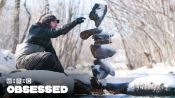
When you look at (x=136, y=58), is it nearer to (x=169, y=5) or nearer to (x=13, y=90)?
(x=169, y=5)

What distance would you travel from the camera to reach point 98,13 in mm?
4363

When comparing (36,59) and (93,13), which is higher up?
(93,13)

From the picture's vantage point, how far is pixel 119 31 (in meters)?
4.35

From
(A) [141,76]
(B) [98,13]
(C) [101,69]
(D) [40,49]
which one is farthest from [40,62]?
(A) [141,76]

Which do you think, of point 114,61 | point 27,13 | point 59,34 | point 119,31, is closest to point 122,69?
point 114,61

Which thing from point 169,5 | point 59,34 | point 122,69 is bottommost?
point 122,69

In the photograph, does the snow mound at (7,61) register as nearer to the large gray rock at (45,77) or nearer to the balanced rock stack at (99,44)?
the large gray rock at (45,77)

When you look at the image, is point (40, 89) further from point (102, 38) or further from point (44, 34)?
point (102, 38)

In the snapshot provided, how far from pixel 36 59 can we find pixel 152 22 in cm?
122

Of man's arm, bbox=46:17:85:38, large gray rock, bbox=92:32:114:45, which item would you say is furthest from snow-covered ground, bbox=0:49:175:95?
man's arm, bbox=46:17:85:38

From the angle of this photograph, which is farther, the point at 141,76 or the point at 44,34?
the point at 44,34

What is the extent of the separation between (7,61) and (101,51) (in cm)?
95

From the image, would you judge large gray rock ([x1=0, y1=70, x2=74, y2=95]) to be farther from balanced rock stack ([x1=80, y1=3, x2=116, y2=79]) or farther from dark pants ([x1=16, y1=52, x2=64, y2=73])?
balanced rock stack ([x1=80, y1=3, x2=116, y2=79])

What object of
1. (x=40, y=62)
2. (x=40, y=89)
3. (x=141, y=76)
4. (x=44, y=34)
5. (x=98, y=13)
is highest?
(x=98, y=13)
